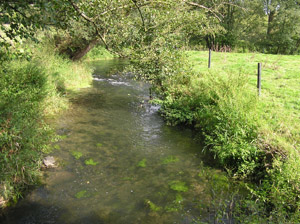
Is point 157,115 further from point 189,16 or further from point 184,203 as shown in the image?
point 184,203

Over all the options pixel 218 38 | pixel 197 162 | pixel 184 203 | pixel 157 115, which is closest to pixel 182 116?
pixel 157 115

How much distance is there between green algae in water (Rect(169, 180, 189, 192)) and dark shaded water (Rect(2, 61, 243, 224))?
24mm

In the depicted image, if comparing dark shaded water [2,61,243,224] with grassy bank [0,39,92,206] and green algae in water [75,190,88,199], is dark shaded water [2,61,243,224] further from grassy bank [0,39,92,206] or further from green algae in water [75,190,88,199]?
grassy bank [0,39,92,206]

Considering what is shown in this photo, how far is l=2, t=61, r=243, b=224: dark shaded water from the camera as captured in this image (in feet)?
17.8

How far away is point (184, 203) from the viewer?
5.83 meters

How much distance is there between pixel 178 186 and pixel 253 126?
8.54 feet

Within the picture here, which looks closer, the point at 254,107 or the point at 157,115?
the point at 254,107

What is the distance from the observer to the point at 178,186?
650 cm

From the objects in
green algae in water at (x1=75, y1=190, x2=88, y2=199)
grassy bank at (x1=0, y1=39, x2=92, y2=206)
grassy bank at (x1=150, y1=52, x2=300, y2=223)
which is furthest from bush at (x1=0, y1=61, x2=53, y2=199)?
grassy bank at (x1=150, y1=52, x2=300, y2=223)

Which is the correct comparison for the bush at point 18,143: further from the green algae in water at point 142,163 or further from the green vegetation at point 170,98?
the green algae in water at point 142,163

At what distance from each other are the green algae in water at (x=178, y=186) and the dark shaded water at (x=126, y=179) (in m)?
0.02

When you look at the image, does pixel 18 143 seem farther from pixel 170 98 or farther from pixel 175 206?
pixel 170 98

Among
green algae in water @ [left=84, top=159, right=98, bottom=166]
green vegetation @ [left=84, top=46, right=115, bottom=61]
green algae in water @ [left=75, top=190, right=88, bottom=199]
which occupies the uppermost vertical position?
green vegetation @ [left=84, top=46, right=115, bottom=61]

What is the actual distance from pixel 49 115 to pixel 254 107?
8.20 meters
